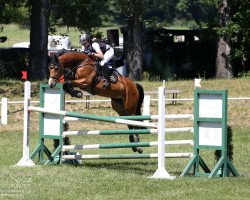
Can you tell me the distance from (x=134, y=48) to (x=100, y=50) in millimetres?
22484

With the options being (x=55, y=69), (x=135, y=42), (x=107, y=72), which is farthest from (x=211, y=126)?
(x=135, y=42)

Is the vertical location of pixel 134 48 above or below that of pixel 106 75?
below

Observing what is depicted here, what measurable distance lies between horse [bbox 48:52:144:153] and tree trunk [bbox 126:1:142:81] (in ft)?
68.8

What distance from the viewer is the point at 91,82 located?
19094 millimetres

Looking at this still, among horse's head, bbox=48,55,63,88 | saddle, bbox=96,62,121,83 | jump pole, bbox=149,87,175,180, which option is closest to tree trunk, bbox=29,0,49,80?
saddle, bbox=96,62,121,83

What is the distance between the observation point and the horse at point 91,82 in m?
18.3

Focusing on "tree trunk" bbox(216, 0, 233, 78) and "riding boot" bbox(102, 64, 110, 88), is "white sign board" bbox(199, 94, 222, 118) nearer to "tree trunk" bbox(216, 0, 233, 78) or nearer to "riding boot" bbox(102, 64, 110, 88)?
"riding boot" bbox(102, 64, 110, 88)

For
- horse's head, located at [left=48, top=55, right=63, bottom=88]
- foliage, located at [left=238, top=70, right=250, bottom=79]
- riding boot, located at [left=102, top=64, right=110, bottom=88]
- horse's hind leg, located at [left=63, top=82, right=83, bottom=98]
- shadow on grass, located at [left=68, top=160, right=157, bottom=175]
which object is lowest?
foliage, located at [left=238, top=70, right=250, bottom=79]

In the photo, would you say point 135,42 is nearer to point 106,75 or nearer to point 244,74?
point 244,74

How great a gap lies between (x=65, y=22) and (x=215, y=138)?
25.7m

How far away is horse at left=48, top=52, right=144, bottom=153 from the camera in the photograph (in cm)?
1827

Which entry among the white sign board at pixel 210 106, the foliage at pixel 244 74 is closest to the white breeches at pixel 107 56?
the white sign board at pixel 210 106

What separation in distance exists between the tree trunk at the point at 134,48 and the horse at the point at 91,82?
68.8 feet

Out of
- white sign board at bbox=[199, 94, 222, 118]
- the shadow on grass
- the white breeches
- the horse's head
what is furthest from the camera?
the white breeches
